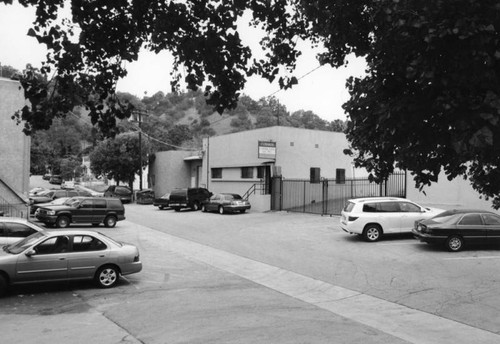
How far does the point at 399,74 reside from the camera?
4.58 metres

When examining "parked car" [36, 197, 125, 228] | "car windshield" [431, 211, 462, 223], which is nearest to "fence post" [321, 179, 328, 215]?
"car windshield" [431, 211, 462, 223]

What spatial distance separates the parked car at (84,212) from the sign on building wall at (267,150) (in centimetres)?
1013

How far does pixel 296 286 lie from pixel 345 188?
831 inches

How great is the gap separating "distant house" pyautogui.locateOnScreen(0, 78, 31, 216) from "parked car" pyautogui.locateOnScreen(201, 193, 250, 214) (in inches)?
474

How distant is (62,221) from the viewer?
23.1 meters

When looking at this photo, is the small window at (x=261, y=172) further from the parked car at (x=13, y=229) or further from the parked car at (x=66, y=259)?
the parked car at (x=66, y=259)

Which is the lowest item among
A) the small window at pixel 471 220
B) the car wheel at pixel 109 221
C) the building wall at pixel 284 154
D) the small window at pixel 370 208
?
the car wheel at pixel 109 221

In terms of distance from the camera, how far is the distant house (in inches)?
916

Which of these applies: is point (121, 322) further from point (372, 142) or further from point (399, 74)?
point (399, 74)

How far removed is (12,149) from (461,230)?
2256 centimetres

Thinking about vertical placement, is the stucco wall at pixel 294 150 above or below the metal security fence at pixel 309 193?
above

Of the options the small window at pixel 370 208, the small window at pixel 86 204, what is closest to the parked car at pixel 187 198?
the small window at pixel 86 204

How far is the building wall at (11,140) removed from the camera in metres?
24.0

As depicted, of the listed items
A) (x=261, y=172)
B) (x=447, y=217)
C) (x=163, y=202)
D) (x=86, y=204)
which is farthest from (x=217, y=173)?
(x=447, y=217)
